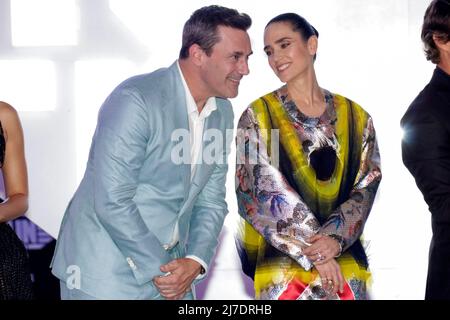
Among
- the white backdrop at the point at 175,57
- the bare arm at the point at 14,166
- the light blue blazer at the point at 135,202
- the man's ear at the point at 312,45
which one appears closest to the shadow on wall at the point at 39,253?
the white backdrop at the point at 175,57

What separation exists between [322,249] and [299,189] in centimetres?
27

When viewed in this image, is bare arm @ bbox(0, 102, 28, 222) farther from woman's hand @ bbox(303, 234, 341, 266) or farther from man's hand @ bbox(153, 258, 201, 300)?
woman's hand @ bbox(303, 234, 341, 266)

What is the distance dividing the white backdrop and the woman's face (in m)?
0.27

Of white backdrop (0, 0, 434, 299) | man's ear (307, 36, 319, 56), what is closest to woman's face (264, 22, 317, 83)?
man's ear (307, 36, 319, 56)

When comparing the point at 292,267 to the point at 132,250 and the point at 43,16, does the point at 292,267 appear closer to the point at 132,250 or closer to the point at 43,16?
the point at 132,250

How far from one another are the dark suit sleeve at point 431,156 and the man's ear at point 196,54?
0.92m

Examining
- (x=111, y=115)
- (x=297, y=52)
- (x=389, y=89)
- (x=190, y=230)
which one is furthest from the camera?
(x=389, y=89)

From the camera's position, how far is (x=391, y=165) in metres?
3.88

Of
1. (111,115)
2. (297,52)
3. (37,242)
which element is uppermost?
(297,52)

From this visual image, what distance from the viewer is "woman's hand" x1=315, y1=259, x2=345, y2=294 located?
10.9ft

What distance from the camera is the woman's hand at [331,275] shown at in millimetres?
3316

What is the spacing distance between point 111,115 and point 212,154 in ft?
1.72

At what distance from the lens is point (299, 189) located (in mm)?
3398

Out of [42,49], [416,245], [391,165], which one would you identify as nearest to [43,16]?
[42,49]
